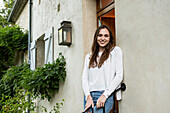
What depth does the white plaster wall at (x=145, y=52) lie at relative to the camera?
1886 mm

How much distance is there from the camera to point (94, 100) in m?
2.42

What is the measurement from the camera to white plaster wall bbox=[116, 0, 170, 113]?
1886 mm

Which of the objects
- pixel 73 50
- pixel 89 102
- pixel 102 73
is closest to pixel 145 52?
pixel 102 73

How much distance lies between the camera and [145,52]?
2131 millimetres

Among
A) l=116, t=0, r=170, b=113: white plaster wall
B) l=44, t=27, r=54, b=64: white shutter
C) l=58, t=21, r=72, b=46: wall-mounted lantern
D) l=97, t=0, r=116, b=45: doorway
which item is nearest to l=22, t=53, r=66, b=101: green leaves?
l=58, t=21, r=72, b=46: wall-mounted lantern

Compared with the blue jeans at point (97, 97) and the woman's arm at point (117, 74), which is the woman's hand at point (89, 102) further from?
the woman's arm at point (117, 74)

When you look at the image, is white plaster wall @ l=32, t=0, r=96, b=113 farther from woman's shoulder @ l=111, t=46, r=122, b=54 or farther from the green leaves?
woman's shoulder @ l=111, t=46, r=122, b=54

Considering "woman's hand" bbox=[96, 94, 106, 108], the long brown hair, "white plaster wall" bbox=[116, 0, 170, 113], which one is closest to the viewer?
"white plaster wall" bbox=[116, 0, 170, 113]

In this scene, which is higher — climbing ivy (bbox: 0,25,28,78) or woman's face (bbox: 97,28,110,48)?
climbing ivy (bbox: 0,25,28,78)

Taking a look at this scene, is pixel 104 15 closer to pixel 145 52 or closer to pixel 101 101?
pixel 145 52

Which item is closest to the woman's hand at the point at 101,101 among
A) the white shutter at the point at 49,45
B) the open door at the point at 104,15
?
the open door at the point at 104,15

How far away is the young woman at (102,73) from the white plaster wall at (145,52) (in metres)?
0.11

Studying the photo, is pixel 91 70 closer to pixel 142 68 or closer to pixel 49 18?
pixel 142 68

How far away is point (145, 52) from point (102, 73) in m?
0.55
